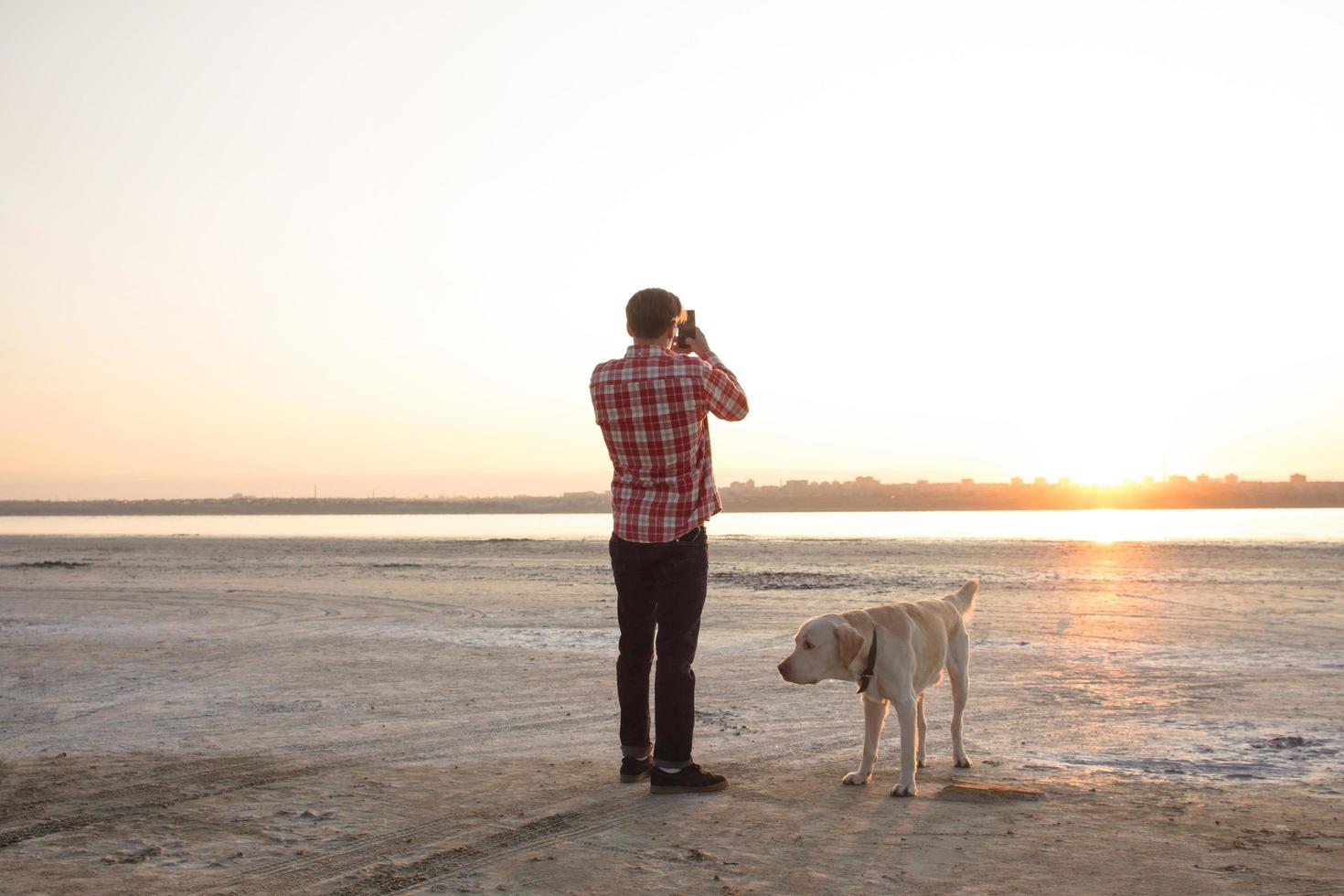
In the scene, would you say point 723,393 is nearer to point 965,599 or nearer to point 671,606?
point 671,606

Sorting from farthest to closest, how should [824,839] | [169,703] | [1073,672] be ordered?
[1073,672], [169,703], [824,839]

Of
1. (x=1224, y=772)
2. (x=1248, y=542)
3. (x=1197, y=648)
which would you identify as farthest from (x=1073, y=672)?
(x=1248, y=542)

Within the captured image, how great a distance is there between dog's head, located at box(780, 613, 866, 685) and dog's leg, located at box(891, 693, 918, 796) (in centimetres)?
30

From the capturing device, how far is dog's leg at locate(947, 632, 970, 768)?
6031mm

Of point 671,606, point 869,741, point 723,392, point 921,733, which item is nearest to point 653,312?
point 723,392

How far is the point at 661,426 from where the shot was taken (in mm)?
5410

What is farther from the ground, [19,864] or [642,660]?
[642,660]

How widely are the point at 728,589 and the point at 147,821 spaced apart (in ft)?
47.0

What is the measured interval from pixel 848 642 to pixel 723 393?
1333 mm

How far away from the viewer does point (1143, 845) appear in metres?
4.43

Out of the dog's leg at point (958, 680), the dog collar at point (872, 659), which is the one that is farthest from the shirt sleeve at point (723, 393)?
the dog's leg at point (958, 680)

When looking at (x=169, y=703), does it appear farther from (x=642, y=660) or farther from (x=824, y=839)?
(x=824, y=839)

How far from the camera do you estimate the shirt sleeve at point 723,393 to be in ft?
17.7

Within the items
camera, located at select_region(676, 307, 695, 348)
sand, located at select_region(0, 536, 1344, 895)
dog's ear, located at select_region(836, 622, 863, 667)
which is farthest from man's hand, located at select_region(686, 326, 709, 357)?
sand, located at select_region(0, 536, 1344, 895)
